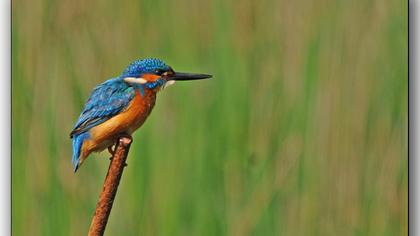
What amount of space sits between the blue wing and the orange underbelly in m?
0.01

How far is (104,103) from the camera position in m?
1.74

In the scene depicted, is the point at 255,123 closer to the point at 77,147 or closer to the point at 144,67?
the point at 144,67

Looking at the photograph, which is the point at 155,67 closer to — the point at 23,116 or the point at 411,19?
the point at 23,116

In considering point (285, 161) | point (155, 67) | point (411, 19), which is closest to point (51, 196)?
point (155, 67)

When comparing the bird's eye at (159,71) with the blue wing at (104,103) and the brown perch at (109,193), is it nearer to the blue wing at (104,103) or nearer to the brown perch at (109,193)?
the blue wing at (104,103)

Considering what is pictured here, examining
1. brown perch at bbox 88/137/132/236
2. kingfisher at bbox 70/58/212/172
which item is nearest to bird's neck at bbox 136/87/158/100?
kingfisher at bbox 70/58/212/172

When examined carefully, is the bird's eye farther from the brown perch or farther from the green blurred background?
the brown perch

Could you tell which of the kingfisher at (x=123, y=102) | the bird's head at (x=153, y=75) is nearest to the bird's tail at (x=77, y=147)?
the kingfisher at (x=123, y=102)

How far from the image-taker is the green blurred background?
66.4 inches

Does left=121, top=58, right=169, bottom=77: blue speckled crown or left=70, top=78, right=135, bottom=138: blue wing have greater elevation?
left=121, top=58, right=169, bottom=77: blue speckled crown

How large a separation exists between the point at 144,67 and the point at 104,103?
12 cm

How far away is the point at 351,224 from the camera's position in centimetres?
169

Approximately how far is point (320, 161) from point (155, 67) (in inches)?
17.0

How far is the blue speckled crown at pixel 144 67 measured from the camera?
174cm
